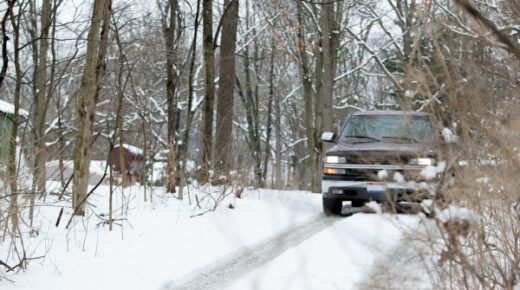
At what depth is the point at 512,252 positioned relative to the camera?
332 cm

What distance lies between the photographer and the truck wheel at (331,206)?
9820mm

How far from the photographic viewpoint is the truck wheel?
9820mm

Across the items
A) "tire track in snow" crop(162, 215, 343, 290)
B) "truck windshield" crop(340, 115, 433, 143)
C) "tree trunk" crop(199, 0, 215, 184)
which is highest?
"tree trunk" crop(199, 0, 215, 184)

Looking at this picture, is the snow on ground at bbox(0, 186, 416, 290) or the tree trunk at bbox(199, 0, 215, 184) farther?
the tree trunk at bbox(199, 0, 215, 184)

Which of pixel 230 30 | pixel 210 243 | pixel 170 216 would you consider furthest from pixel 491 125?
pixel 230 30

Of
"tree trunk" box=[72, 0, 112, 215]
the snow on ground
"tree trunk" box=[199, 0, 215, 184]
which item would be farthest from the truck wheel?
"tree trunk" box=[72, 0, 112, 215]

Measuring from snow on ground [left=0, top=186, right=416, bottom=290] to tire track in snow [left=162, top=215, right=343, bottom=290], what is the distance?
7 cm

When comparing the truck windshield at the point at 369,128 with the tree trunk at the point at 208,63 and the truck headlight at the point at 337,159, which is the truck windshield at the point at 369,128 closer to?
the truck headlight at the point at 337,159

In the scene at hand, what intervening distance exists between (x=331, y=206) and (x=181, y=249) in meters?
3.75

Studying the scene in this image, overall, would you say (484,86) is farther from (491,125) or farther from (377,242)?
(377,242)

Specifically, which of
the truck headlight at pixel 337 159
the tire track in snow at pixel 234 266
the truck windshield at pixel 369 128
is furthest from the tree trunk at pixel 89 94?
the truck headlight at pixel 337 159

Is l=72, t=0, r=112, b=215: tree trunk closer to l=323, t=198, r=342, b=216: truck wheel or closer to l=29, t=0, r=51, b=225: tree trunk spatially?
l=29, t=0, r=51, b=225: tree trunk

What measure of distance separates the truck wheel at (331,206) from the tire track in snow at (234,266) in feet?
7.09

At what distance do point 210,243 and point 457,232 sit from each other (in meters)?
4.44
